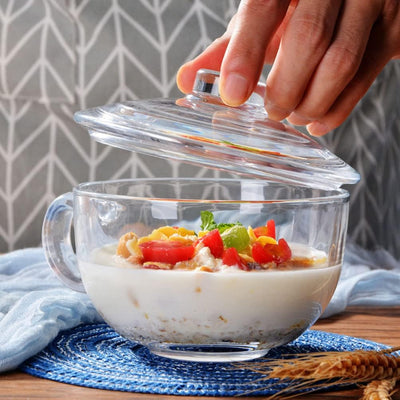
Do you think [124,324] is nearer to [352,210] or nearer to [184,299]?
[184,299]

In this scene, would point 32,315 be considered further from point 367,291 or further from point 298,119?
point 367,291

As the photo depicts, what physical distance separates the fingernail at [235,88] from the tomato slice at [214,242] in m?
0.15

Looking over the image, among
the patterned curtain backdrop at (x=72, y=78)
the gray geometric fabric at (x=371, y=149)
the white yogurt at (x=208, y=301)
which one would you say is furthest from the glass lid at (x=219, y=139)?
the gray geometric fabric at (x=371, y=149)

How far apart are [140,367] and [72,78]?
5.26 ft

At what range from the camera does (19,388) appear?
2.46 feet

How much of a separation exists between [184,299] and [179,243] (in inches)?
2.7

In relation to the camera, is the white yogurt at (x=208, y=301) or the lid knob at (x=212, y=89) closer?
the white yogurt at (x=208, y=301)

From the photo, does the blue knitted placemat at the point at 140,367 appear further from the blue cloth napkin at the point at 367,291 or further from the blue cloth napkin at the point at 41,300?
the blue cloth napkin at the point at 367,291

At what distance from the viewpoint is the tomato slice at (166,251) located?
0.78 m

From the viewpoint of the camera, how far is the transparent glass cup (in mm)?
764

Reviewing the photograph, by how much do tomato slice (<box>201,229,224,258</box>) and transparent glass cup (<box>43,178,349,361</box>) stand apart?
3 cm

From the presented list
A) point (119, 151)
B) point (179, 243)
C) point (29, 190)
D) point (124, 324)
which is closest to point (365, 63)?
point (179, 243)

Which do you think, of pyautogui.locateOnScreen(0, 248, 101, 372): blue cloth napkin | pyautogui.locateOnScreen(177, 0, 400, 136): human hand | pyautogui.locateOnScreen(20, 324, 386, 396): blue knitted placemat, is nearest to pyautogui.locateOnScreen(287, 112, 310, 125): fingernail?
pyautogui.locateOnScreen(177, 0, 400, 136): human hand

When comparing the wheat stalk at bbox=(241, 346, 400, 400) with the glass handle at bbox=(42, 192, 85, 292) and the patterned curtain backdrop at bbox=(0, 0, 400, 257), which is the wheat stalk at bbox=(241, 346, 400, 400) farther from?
the patterned curtain backdrop at bbox=(0, 0, 400, 257)
